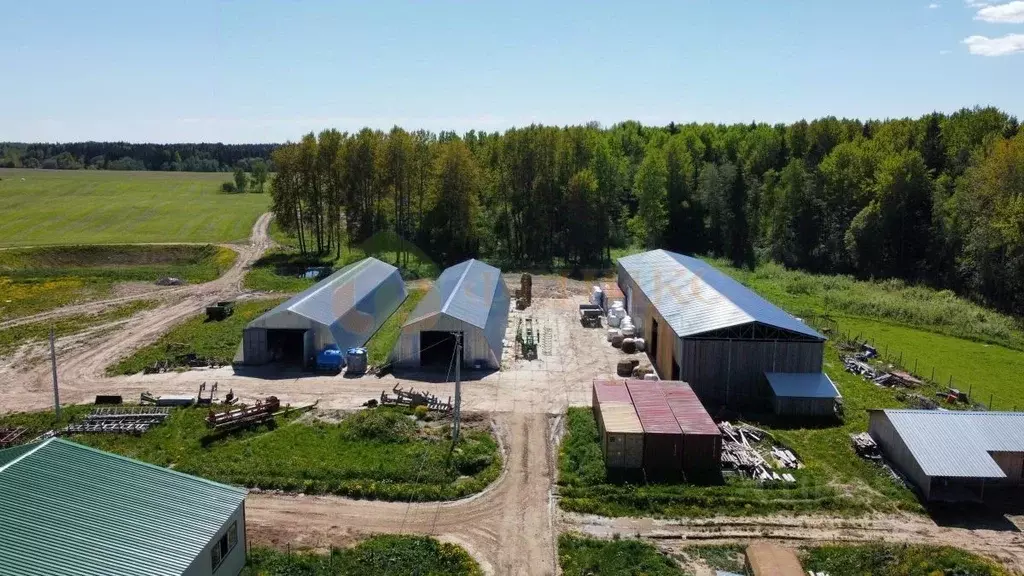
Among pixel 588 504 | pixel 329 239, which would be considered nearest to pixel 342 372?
pixel 588 504

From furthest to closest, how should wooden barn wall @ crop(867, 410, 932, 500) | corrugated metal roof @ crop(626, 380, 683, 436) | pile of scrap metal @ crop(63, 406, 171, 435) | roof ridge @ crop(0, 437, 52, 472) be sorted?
pile of scrap metal @ crop(63, 406, 171, 435)
corrugated metal roof @ crop(626, 380, 683, 436)
wooden barn wall @ crop(867, 410, 932, 500)
roof ridge @ crop(0, 437, 52, 472)

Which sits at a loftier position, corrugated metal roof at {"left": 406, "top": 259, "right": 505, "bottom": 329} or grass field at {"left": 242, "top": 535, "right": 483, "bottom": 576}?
corrugated metal roof at {"left": 406, "top": 259, "right": 505, "bottom": 329}

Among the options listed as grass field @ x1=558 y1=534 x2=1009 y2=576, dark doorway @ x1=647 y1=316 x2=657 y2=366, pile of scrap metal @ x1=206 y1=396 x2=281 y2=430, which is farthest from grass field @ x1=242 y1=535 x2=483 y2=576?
dark doorway @ x1=647 y1=316 x2=657 y2=366

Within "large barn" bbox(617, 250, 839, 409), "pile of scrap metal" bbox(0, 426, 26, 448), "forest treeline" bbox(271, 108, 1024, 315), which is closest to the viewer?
"pile of scrap metal" bbox(0, 426, 26, 448)

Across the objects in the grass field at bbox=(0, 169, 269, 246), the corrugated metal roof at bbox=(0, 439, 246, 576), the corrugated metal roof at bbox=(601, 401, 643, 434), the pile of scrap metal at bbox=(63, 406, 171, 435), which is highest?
the grass field at bbox=(0, 169, 269, 246)

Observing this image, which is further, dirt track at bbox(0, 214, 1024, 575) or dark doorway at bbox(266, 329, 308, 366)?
dark doorway at bbox(266, 329, 308, 366)

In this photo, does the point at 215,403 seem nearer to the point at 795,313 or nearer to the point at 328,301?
the point at 328,301

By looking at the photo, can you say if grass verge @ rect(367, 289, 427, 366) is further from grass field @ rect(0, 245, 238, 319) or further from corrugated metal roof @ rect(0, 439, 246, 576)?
grass field @ rect(0, 245, 238, 319)
